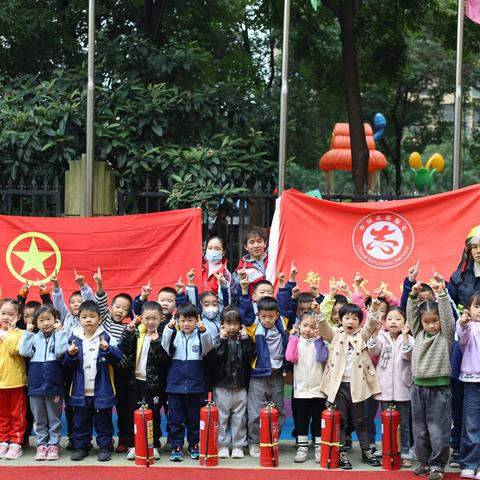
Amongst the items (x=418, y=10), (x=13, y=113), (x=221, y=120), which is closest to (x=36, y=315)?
(x=13, y=113)

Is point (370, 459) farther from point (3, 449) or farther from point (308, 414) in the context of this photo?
point (3, 449)

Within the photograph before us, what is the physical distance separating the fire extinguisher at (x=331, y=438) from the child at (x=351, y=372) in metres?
0.14

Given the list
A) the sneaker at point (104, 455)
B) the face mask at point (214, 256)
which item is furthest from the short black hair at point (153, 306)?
the sneaker at point (104, 455)

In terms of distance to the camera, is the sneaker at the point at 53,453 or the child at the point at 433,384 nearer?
the child at the point at 433,384

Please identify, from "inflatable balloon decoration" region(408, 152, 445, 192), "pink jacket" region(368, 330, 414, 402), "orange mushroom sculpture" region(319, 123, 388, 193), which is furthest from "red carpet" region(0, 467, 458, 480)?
"inflatable balloon decoration" region(408, 152, 445, 192)

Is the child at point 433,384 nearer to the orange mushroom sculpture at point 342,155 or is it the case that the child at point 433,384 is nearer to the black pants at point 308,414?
the black pants at point 308,414

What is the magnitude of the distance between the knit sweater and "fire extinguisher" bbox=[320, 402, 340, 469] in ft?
2.42

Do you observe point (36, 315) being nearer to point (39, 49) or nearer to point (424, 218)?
point (424, 218)

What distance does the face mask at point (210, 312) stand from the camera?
26.7 feet

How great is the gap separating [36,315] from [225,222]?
4034 mm

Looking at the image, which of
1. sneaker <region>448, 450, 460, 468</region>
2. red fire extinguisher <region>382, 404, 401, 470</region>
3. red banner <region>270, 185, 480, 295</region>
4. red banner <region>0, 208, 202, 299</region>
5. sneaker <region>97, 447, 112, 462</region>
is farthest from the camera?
red banner <region>0, 208, 202, 299</region>

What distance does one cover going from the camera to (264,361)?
7.88 m

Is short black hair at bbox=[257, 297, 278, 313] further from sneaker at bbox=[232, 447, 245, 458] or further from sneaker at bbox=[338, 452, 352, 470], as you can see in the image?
sneaker at bbox=[338, 452, 352, 470]

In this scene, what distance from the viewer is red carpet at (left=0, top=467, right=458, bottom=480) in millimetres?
7203
